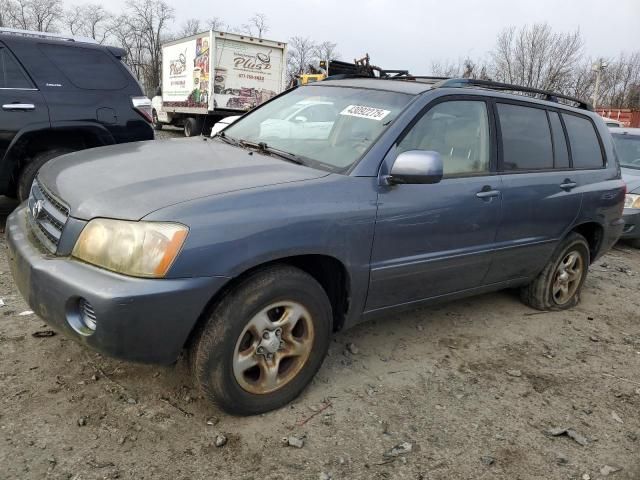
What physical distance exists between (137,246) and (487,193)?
7.31 feet

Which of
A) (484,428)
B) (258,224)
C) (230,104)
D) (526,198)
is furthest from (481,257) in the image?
(230,104)

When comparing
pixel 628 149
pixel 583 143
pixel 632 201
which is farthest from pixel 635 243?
pixel 583 143

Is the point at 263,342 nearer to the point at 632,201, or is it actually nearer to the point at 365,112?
the point at 365,112

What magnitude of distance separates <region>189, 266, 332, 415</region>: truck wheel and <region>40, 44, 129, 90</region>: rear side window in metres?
4.01

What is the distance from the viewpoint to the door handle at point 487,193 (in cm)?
334

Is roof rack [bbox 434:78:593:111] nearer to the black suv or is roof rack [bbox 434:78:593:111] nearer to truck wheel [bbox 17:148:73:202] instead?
the black suv

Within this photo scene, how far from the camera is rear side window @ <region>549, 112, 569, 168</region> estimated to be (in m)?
4.13

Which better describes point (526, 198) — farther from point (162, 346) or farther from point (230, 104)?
point (230, 104)

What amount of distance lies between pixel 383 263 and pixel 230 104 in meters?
14.4

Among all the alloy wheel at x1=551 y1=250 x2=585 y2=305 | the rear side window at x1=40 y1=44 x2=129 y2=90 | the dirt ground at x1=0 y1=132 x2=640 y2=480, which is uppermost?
the rear side window at x1=40 y1=44 x2=129 y2=90

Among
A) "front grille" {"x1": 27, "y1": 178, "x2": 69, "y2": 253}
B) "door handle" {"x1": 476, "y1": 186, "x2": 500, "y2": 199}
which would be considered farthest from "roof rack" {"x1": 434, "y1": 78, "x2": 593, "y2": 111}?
"front grille" {"x1": 27, "y1": 178, "x2": 69, "y2": 253}

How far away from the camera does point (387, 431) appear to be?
2.65 meters

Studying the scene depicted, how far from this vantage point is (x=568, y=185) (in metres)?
4.09

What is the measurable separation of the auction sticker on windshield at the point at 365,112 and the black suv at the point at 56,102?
3.16 metres
